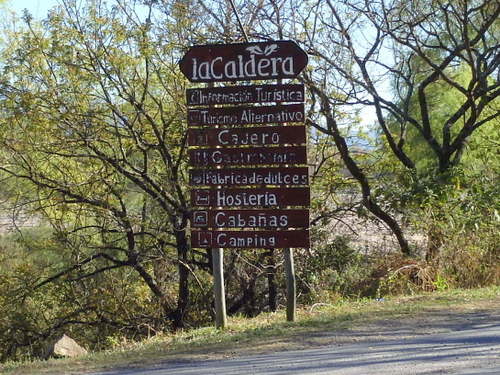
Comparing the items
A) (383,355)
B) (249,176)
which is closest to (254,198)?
(249,176)

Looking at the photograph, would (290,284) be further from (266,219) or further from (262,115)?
(262,115)

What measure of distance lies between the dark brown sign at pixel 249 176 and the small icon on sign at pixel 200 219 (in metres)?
0.37

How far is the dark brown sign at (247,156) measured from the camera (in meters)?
9.72

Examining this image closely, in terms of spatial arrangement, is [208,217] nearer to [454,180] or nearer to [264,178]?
[264,178]

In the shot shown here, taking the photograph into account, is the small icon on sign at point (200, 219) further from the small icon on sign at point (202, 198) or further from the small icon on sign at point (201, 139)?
the small icon on sign at point (201, 139)

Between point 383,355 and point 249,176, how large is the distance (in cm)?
310

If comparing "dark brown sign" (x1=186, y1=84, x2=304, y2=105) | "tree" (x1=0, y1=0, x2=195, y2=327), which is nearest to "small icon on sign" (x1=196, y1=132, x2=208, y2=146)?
"dark brown sign" (x1=186, y1=84, x2=304, y2=105)

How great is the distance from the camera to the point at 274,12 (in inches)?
614

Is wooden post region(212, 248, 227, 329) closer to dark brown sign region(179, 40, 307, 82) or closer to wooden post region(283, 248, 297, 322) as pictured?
wooden post region(283, 248, 297, 322)

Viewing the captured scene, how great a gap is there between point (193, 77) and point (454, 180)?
759cm

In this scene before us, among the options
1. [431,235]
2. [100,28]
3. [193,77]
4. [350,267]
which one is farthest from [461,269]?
[100,28]

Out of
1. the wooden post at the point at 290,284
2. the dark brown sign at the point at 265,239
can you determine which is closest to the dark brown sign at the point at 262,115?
the dark brown sign at the point at 265,239

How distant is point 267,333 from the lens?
9.15 meters

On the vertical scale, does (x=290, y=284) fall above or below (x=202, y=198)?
below
